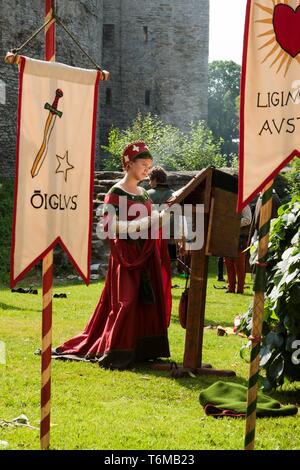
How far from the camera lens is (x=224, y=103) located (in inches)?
2601

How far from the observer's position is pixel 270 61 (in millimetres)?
3867

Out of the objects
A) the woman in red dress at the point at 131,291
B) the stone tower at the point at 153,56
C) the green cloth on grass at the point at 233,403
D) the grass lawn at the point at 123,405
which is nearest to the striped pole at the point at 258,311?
the grass lawn at the point at 123,405

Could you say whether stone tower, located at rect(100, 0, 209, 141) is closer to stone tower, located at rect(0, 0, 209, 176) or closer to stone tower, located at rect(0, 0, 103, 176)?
stone tower, located at rect(0, 0, 209, 176)

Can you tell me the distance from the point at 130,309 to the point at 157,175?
2877 mm

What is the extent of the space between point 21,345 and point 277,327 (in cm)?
264

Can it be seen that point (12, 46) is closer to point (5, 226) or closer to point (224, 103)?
point (5, 226)

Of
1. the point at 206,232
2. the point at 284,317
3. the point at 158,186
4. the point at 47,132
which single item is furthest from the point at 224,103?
the point at 47,132

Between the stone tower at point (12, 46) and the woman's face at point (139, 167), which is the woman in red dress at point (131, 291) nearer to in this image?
the woman's face at point (139, 167)

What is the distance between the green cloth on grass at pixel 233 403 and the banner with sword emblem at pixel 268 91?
171cm

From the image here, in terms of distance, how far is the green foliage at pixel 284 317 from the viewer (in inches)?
213

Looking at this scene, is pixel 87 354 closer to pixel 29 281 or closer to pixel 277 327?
pixel 277 327

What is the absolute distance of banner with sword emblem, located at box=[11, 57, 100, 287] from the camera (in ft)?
13.1

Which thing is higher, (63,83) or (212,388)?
(63,83)
